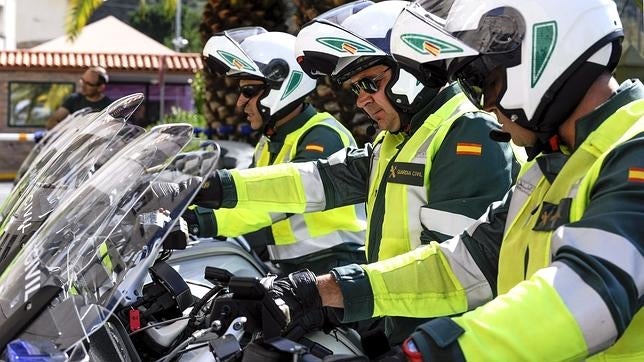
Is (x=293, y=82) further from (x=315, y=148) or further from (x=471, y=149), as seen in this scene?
(x=471, y=149)

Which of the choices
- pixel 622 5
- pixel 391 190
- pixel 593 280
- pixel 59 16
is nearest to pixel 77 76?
pixel 59 16

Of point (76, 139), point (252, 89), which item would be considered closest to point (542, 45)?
point (76, 139)

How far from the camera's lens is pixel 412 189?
131 inches

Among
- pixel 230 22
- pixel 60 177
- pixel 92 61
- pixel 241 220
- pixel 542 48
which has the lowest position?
pixel 92 61

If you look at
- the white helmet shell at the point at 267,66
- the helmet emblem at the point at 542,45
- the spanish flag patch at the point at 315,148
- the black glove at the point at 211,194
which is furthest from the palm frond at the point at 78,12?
the helmet emblem at the point at 542,45

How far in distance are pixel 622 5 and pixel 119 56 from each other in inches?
722

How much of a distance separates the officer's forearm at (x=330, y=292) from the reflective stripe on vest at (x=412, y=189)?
27.1 inches

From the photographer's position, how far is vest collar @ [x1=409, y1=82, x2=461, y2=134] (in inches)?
138

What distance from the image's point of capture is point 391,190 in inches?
133

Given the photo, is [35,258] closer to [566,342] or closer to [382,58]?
[566,342]

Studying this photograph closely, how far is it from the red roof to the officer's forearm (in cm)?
1878

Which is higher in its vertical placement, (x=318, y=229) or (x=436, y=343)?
(x=436, y=343)

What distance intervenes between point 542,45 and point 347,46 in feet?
4.66

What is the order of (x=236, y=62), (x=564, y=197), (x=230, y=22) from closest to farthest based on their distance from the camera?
(x=564, y=197) → (x=236, y=62) → (x=230, y=22)
